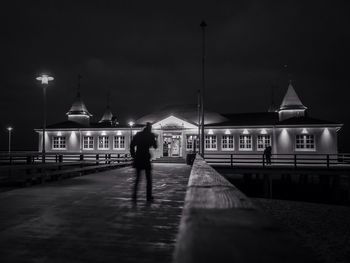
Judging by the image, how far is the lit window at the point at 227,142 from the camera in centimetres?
3222

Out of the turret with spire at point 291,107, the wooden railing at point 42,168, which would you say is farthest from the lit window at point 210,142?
the wooden railing at point 42,168

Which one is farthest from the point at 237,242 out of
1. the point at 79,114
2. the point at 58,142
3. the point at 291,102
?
the point at 79,114

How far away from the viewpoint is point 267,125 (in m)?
30.7

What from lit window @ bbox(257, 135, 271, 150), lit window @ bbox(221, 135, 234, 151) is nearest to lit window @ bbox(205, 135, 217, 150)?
lit window @ bbox(221, 135, 234, 151)

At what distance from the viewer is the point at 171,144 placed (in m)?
34.3

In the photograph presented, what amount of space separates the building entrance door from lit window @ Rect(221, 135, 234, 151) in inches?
206

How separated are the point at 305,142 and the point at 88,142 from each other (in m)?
25.7

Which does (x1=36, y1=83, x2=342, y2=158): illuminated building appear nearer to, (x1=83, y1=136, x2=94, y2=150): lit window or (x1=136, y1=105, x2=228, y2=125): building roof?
(x1=83, y1=136, x2=94, y2=150): lit window

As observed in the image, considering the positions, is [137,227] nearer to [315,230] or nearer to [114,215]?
[114,215]

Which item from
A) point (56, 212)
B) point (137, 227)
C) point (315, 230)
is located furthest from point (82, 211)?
point (315, 230)

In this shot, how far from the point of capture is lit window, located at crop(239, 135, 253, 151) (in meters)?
31.7

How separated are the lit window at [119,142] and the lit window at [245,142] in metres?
14.3

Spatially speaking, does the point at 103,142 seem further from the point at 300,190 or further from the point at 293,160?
the point at 300,190

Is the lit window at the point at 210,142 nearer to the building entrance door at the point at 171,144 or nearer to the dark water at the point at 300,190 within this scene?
the building entrance door at the point at 171,144
